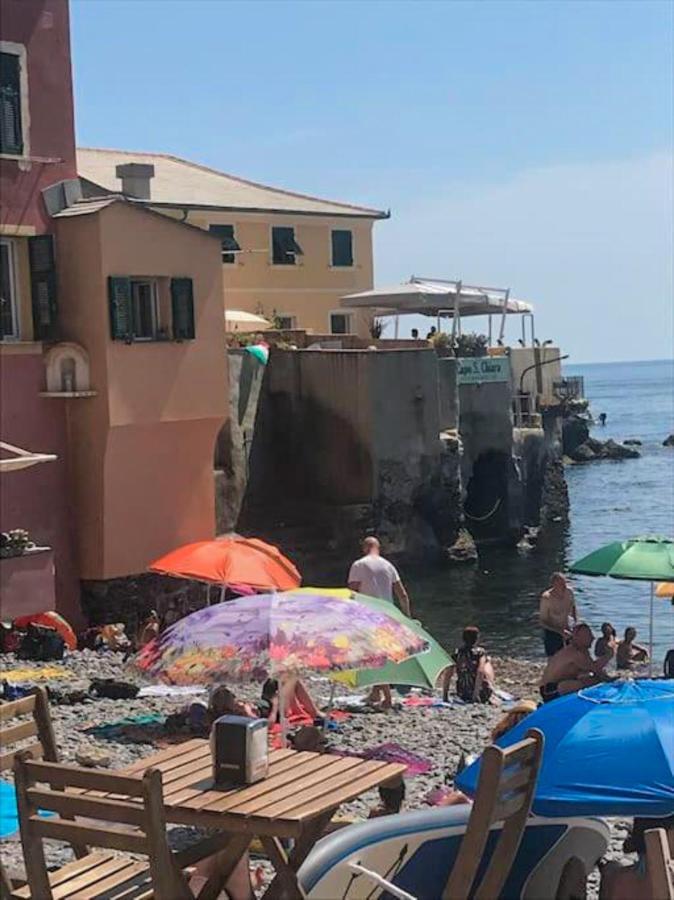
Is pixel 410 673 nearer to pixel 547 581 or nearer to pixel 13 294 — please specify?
pixel 13 294

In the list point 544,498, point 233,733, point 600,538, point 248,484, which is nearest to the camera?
point 233,733

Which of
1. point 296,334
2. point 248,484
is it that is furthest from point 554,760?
point 296,334

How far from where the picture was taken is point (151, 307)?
869 inches

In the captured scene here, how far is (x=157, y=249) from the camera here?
21.7 meters

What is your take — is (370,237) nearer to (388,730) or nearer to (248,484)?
(248,484)

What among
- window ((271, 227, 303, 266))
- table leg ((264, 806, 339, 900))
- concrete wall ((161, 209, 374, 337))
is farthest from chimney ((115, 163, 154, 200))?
table leg ((264, 806, 339, 900))

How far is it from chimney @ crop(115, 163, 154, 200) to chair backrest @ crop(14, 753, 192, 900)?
2426cm

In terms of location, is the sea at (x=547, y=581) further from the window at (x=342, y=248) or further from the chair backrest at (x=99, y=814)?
the chair backrest at (x=99, y=814)

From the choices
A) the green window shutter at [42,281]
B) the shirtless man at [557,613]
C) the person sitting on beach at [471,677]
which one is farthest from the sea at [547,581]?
the green window shutter at [42,281]

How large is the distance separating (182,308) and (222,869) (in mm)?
17357

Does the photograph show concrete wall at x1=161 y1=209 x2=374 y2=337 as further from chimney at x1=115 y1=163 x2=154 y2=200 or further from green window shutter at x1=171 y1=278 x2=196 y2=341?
green window shutter at x1=171 y1=278 x2=196 y2=341

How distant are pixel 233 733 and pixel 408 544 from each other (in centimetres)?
2668

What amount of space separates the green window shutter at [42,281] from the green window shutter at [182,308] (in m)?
2.14

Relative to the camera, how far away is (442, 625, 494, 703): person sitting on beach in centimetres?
1427
